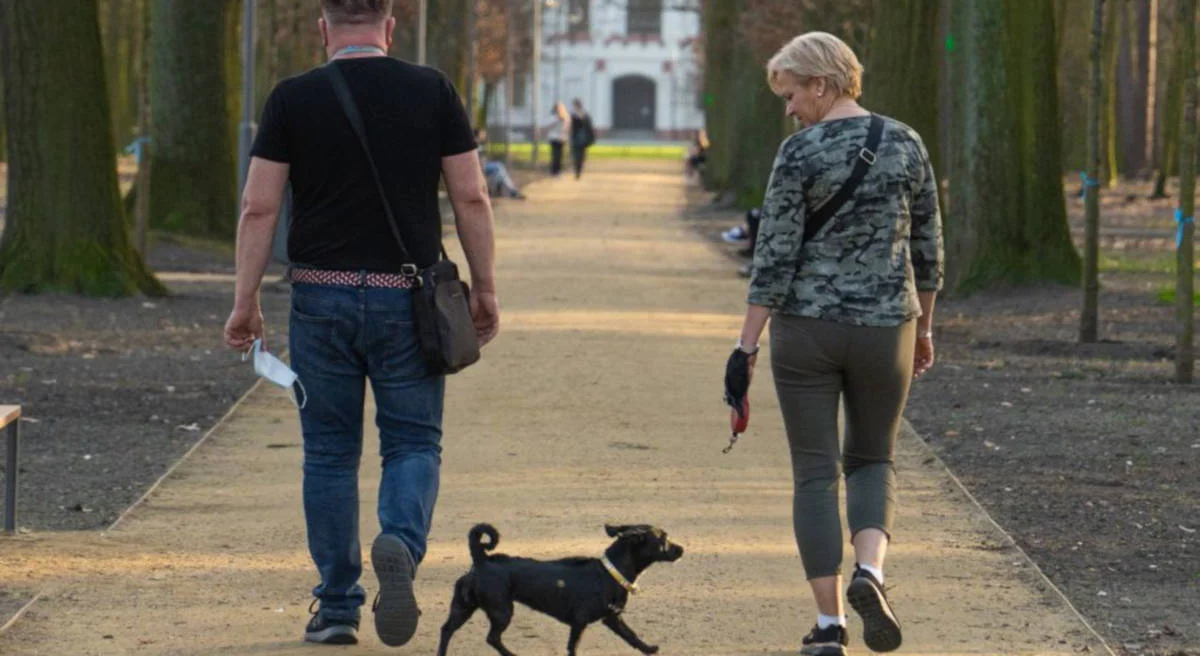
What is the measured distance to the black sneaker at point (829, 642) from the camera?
20.8 ft

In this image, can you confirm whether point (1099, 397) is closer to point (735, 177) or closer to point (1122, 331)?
point (1122, 331)

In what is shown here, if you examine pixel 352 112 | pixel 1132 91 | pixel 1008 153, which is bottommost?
pixel 1132 91

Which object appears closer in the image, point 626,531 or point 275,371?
point 626,531

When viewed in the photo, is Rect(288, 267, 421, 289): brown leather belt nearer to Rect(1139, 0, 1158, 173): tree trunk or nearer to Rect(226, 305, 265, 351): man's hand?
Rect(226, 305, 265, 351): man's hand

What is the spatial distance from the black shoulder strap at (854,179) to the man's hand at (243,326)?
1514mm

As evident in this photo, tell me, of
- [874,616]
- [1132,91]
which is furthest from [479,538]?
[1132,91]

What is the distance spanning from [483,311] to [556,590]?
3.07 ft

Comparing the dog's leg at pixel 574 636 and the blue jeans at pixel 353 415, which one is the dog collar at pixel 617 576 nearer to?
the dog's leg at pixel 574 636

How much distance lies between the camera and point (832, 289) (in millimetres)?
6281

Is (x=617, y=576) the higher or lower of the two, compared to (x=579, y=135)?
higher

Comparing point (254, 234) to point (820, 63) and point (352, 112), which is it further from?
point (820, 63)

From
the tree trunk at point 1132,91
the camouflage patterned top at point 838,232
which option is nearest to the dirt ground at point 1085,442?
the camouflage patterned top at point 838,232

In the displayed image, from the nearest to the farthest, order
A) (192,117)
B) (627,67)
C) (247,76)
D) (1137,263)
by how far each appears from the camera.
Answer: (247,76)
(192,117)
(1137,263)
(627,67)

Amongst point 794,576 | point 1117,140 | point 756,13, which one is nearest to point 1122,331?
point 794,576
